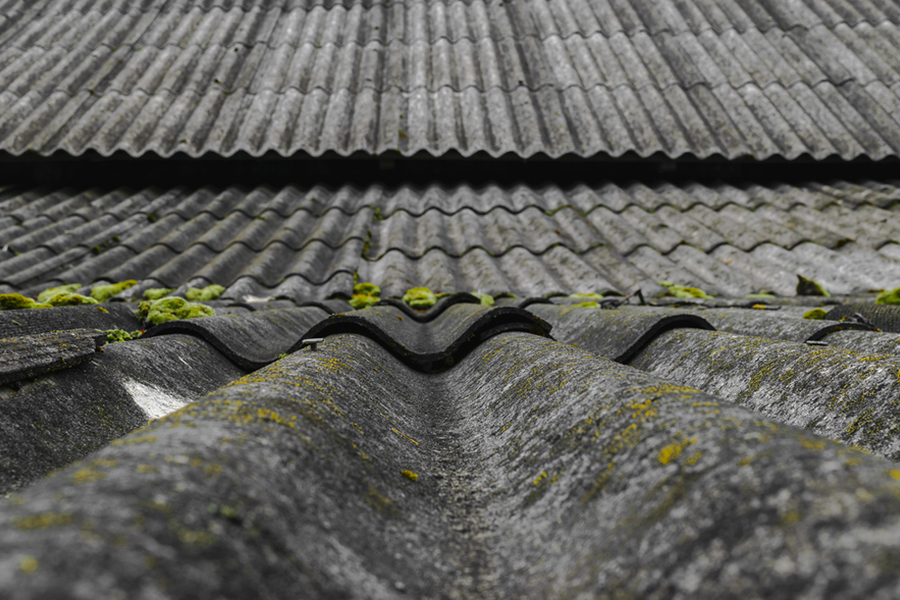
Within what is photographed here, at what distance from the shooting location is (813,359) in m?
1.44

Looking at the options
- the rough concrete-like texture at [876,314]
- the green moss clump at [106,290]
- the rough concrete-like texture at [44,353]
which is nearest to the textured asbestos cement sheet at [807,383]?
the rough concrete-like texture at [876,314]

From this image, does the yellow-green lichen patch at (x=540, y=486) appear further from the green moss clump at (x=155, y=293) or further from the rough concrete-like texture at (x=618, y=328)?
the green moss clump at (x=155, y=293)

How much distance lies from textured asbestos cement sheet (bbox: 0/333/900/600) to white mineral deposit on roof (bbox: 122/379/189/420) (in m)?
0.55

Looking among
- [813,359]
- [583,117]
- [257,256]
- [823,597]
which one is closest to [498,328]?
[813,359]

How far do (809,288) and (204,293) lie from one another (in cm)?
400

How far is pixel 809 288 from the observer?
3.50m

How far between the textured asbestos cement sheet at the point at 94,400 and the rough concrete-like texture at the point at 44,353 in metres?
0.03

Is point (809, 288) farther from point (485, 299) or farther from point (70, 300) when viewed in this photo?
point (70, 300)

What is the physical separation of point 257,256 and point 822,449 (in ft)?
14.2

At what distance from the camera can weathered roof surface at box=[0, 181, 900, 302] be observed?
12.8 ft

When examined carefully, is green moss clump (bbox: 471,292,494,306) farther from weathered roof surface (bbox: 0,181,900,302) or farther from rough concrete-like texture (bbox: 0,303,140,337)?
rough concrete-like texture (bbox: 0,303,140,337)

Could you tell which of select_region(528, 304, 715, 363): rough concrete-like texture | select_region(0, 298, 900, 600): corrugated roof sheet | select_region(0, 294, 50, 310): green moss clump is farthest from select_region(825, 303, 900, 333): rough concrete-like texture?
select_region(0, 294, 50, 310): green moss clump

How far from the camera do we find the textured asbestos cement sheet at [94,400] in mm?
1194

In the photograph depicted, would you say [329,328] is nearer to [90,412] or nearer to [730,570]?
[90,412]
